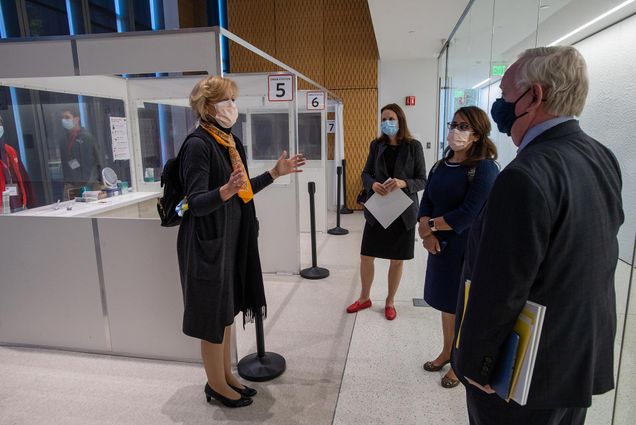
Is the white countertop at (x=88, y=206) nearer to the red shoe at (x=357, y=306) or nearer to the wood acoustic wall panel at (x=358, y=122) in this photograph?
the red shoe at (x=357, y=306)

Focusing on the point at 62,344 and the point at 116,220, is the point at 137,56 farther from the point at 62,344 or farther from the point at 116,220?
the point at 62,344

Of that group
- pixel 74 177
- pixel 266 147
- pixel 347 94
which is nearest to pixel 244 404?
pixel 74 177

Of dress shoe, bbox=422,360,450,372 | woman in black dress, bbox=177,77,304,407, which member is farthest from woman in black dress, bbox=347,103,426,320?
woman in black dress, bbox=177,77,304,407

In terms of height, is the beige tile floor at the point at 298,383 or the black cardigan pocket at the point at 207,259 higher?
the black cardigan pocket at the point at 207,259

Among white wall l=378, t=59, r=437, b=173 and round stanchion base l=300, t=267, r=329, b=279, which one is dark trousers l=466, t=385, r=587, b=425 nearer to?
round stanchion base l=300, t=267, r=329, b=279

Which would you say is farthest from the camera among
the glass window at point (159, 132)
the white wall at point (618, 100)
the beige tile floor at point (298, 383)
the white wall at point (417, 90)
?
the white wall at point (417, 90)

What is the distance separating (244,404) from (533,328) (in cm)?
179

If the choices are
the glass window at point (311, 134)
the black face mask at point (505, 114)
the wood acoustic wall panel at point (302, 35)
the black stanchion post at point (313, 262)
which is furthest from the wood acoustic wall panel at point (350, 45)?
the black face mask at point (505, 114)

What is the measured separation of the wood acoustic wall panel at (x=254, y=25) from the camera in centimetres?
801

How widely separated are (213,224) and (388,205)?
1.43 metres

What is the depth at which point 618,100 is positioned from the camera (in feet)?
5.27

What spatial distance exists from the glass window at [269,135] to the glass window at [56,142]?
168 centimetres

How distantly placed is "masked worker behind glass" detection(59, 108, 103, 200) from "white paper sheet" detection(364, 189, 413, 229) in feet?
6.66

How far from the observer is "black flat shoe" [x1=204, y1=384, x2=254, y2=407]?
2.28 m
